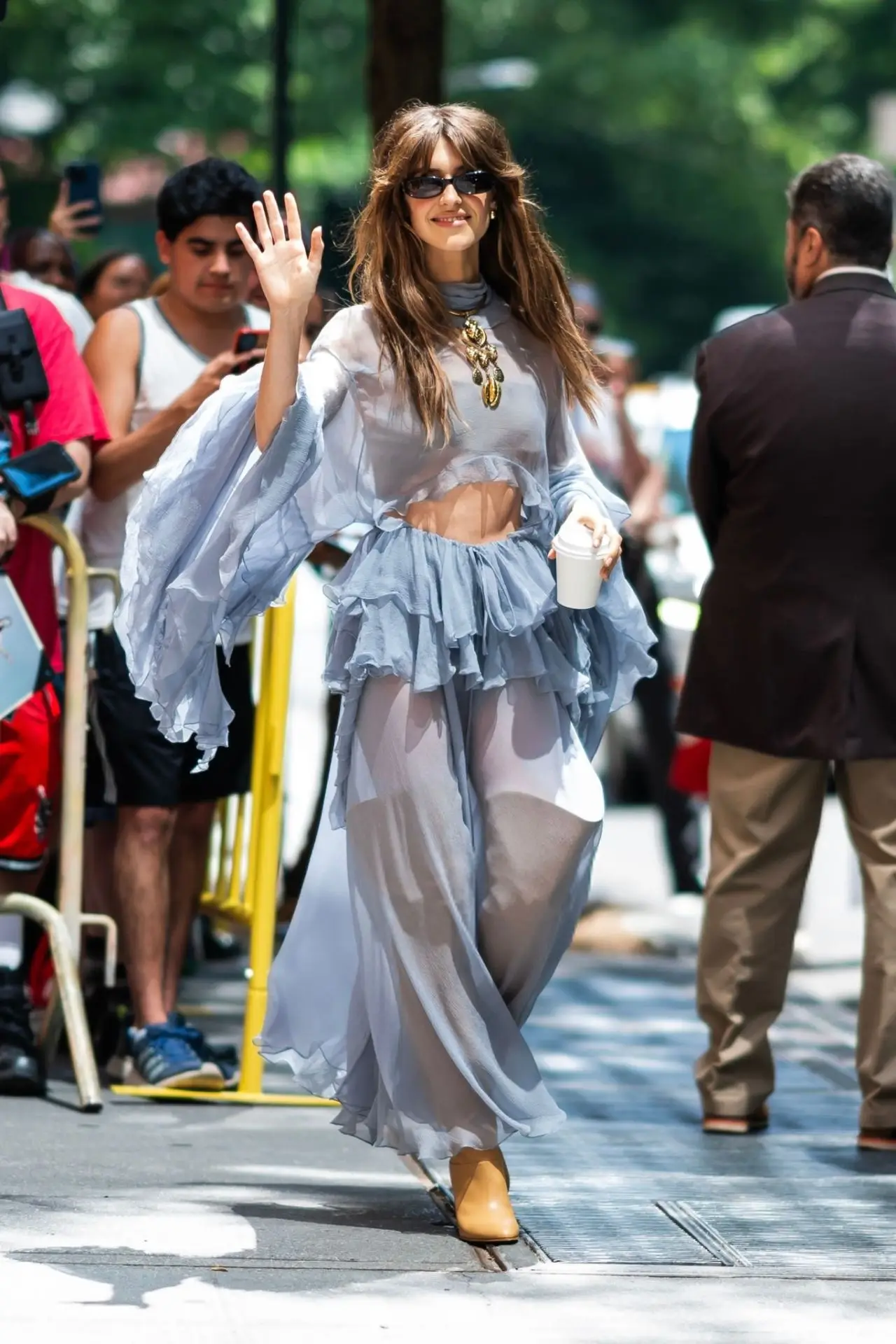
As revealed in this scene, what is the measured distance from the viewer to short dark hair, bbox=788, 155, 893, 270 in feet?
20.0

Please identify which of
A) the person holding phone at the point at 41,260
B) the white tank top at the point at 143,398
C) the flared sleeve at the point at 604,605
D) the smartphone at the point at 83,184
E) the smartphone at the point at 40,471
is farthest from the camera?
the person holding phone at the point at 41,260

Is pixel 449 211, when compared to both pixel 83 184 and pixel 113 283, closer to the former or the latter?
pixel 83 184

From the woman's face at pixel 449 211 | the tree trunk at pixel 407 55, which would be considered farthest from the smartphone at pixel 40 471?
the tree trunk at pixel 407 55

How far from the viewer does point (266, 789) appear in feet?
20.6

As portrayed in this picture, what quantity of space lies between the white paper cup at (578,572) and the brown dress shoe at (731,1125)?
1800mm

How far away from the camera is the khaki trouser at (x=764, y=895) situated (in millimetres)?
6031

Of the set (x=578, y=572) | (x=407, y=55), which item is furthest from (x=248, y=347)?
(x=407, y=55)

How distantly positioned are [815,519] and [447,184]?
151cm

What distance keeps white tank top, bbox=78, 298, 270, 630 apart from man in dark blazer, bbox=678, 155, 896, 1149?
4.38ft

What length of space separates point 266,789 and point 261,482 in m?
1.62

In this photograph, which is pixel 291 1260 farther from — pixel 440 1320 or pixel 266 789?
pixel 266 789

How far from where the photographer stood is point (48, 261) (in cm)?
834

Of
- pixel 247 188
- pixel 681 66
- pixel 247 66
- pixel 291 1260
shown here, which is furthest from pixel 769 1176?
pixel 681 66

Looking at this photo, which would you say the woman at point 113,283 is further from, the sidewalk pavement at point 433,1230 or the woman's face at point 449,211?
the woman's face at point 449,211
